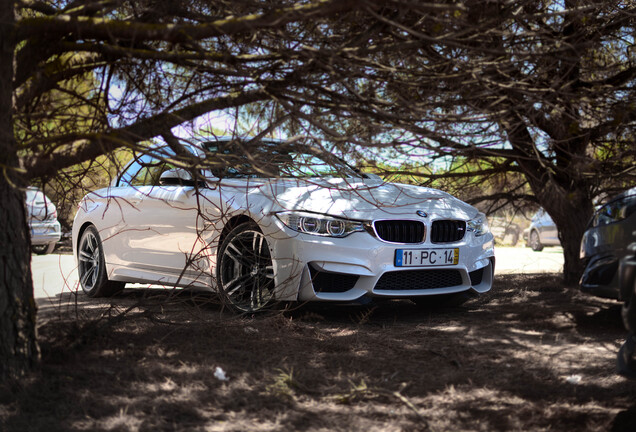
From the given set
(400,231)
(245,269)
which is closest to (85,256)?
(245,269)

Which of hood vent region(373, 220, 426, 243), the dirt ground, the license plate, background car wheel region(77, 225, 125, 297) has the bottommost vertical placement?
the dirt ground

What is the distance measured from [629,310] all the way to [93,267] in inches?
231

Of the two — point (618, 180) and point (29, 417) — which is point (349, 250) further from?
point (618, 180)

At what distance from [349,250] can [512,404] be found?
2172 mm

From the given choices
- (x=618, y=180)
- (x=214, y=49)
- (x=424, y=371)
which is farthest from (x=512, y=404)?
(x=618, y=180)

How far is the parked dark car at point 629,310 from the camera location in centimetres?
318

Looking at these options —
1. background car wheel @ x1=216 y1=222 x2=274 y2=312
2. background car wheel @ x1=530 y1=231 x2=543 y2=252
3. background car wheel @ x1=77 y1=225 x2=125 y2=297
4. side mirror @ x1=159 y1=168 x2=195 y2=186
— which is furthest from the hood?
background car wheel @ x1=530 y1=231 x2=543 y2=252

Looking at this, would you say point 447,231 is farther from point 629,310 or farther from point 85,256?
point 85,256

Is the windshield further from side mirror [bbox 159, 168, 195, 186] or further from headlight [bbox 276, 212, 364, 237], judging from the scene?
side mirror [bbox 159, 168, 195, 186]

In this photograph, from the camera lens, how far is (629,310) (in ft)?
10.5

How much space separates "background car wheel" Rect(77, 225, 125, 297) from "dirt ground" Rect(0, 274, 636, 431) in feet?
5.57

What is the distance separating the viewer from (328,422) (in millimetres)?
3248

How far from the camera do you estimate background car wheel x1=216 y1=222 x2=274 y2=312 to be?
18.2ft

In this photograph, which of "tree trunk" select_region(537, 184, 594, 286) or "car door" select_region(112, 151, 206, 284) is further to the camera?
"tree trunk" select_region(537, 184, 594, 286)
